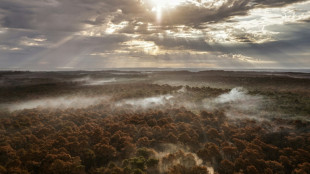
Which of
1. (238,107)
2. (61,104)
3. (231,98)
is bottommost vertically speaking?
(238,107)

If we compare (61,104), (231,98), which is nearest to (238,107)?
(231,98)

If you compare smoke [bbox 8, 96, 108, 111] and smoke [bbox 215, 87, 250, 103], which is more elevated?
smoke [bbox 215, 87, 250, 103]

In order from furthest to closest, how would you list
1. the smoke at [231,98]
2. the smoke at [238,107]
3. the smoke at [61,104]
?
the smoke at [231,98], the smoke at [61,104], the smoke at [238,107]

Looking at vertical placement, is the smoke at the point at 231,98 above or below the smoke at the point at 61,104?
above

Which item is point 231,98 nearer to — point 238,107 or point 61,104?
point 238,107

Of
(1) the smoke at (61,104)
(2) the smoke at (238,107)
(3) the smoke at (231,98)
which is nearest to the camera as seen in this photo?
(2) the smoke at (238,107)

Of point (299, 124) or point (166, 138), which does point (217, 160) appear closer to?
point (166, 138)

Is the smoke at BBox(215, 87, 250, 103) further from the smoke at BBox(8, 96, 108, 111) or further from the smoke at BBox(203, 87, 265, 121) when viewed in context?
the smoke at BBox(8, 96, 108, 111)

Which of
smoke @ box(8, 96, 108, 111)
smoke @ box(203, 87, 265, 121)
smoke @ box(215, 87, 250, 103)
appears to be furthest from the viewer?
smoke @ box(215, 87, 250, 103)

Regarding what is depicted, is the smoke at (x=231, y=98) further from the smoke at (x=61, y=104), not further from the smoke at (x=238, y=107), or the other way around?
the smoke at (x=61, y=104)

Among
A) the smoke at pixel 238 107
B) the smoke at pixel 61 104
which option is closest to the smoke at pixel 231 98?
the smoke at pixel 238 107

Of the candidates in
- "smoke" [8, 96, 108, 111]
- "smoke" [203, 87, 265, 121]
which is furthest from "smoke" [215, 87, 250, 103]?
"smoke" [8, 96, 108, 111]
